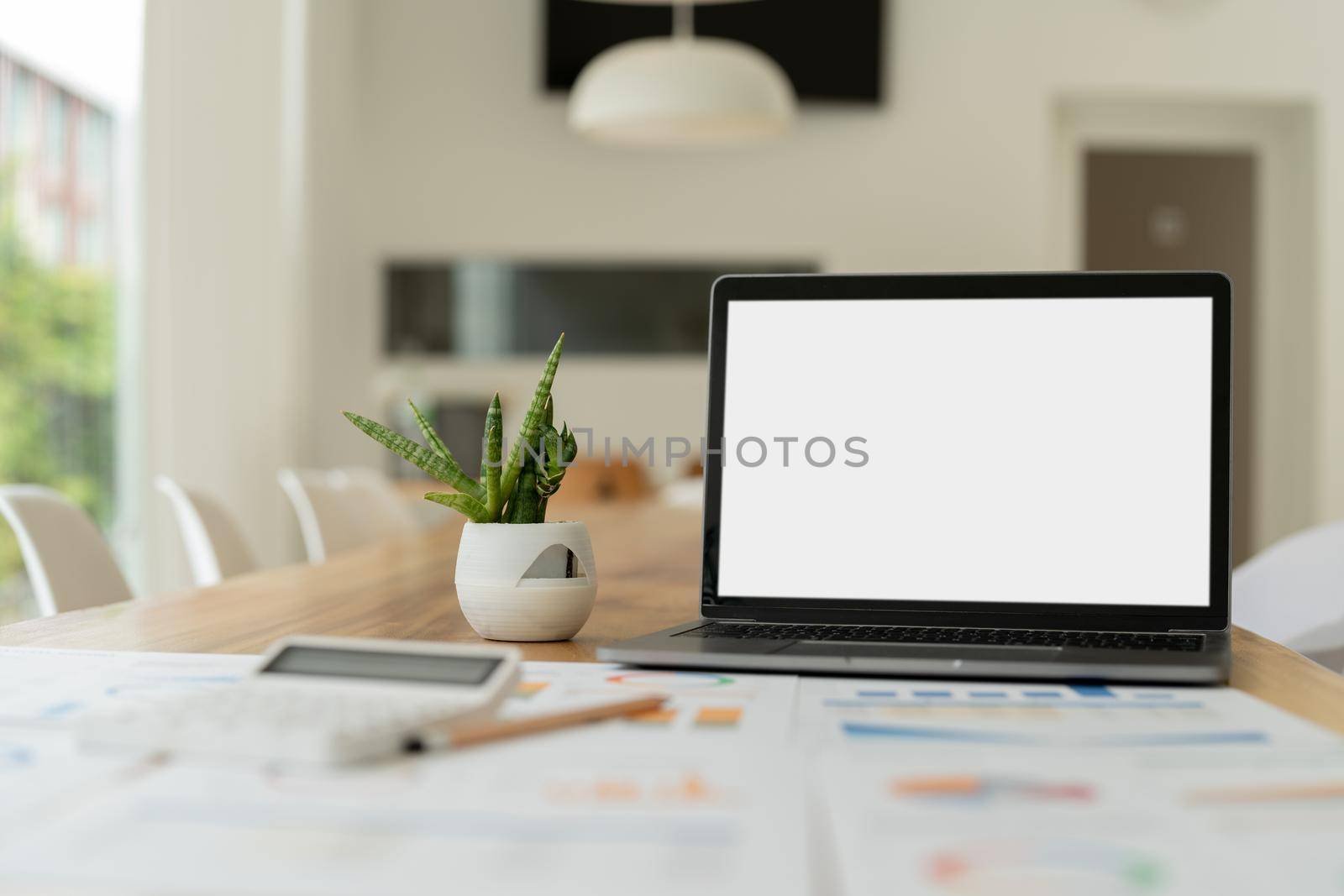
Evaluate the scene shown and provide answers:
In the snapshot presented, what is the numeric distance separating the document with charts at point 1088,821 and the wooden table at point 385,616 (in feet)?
0.54

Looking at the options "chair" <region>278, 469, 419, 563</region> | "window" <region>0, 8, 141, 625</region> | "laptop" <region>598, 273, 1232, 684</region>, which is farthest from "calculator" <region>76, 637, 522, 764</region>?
"window" <region>0, 8, 141, 625</region>

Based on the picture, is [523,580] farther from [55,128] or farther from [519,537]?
[55,128]

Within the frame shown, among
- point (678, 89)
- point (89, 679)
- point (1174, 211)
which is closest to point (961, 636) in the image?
point (89, 679)

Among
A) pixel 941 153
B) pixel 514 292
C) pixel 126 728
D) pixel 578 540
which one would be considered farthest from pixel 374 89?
pixel 126 728

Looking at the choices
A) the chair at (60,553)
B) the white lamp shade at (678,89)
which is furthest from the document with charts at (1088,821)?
the white lamp shade at (678,89)

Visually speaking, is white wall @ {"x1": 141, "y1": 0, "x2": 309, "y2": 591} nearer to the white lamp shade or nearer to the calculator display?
the white lamp shade

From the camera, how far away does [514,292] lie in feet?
18.7

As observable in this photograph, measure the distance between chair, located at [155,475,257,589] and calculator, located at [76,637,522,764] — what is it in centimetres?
137

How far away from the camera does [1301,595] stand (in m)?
1.54

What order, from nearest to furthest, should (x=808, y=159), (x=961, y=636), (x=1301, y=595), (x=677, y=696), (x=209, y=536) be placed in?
(x=677, y=696)
(x=961, y=636)
(x=1301, y=595)
(x=209, y=536)
(x=808, y=159)

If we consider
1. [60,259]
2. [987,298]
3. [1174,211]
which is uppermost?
[1174,211]

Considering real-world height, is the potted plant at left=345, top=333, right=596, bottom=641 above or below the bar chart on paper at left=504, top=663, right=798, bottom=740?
above

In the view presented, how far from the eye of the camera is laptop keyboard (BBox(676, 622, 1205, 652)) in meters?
0.89

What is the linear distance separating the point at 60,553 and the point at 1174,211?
552 cm
